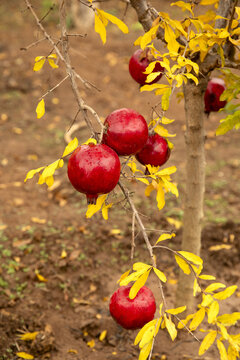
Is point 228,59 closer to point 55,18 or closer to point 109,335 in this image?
point 109,335

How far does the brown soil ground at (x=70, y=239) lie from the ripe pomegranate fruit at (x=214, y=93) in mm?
371

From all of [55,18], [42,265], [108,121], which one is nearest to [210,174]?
[42,265]

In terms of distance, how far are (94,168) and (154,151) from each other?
50cm

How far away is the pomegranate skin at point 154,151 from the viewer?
1735 mm

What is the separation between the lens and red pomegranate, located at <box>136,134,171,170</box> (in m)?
1.74

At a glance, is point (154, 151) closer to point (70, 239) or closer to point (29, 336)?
point (29, 336)

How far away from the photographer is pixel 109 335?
2660mm

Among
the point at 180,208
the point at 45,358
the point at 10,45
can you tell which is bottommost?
the point at 45,358

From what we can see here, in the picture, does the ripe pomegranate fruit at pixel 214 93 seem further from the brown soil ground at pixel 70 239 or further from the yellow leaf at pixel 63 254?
the yellow leaf at pixel 63 254

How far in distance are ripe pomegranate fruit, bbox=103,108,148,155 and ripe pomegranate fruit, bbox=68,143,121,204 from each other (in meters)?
0.13

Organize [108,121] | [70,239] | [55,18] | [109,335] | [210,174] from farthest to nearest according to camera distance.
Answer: [55,18], [210,174], [70,239], [109,335], [108,121]

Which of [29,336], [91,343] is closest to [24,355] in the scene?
[29,336]

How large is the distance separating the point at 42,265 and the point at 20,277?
0.63ft

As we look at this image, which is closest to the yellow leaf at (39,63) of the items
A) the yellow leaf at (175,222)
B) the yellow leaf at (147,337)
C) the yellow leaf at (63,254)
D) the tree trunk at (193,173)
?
the tree trunk at (193,173)
